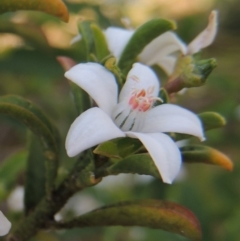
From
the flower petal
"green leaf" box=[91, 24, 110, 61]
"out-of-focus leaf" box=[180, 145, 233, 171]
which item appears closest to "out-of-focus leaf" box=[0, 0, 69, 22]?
"green leaf" box=[91, 24, 110, 61]

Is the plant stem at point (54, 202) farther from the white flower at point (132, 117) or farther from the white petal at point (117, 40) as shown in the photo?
the white petal at point (117, 40)

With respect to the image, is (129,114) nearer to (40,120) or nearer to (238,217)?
(40,120)

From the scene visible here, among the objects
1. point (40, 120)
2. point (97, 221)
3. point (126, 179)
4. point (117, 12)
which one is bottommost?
point (126, 179)

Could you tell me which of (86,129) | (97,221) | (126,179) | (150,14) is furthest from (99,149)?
(150,14)

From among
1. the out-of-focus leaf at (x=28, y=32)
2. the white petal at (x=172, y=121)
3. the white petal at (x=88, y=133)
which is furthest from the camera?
the out-of-focus leaf at (x=28, y=32)

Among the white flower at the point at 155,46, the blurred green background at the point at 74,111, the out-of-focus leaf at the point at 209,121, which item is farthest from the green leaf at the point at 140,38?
the blurred green background at the point at 74,111
